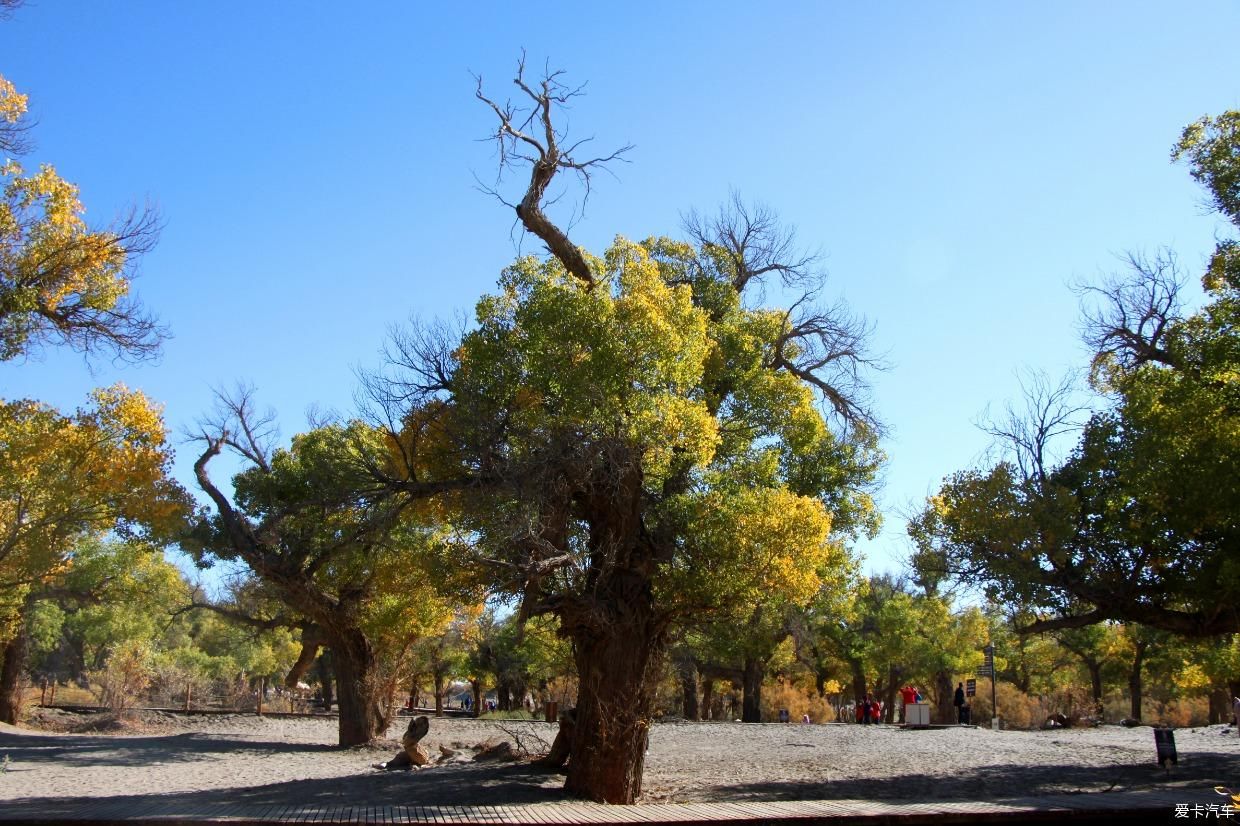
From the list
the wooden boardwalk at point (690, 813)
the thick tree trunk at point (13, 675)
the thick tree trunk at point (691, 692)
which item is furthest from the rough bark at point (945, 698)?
the thick tree trunk at point (13, 675)

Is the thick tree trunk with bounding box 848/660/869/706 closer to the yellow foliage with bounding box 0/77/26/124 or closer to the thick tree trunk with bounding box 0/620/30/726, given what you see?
the thick tree trunk with bounding box 0/620/30/726

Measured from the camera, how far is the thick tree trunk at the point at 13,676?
25.9 meters

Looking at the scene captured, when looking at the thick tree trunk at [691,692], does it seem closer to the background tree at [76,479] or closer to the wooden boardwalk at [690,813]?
the background tree at [76,479]

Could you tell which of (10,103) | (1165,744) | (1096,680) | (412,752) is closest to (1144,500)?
(1165,744)

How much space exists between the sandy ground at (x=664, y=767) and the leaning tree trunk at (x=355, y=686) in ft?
2.26

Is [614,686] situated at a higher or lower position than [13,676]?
higher

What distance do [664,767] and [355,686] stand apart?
824cm

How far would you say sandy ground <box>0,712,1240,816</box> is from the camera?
11.8 meters

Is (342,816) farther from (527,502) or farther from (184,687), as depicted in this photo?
(184,687)

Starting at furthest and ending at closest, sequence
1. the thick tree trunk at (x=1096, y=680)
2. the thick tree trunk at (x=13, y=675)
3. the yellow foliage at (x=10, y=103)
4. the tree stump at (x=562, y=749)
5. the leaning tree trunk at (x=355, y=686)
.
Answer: the thick tree trunk at (x=1096, y=680)
the thick tree trunk at (x=13, y=675)
the leaning tree trunk at (x=355, y=686)
the tree stump at (x=562, y=749)
the yellow foliage at (x=10, y=103)

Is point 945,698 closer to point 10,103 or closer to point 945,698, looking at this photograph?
point 945,698

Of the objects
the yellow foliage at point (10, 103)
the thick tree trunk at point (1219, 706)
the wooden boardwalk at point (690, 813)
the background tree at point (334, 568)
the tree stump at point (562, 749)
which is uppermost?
the yellow foliage at point (10, 103)

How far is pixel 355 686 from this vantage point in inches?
803

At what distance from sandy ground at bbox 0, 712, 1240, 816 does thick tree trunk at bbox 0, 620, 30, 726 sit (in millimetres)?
1888
